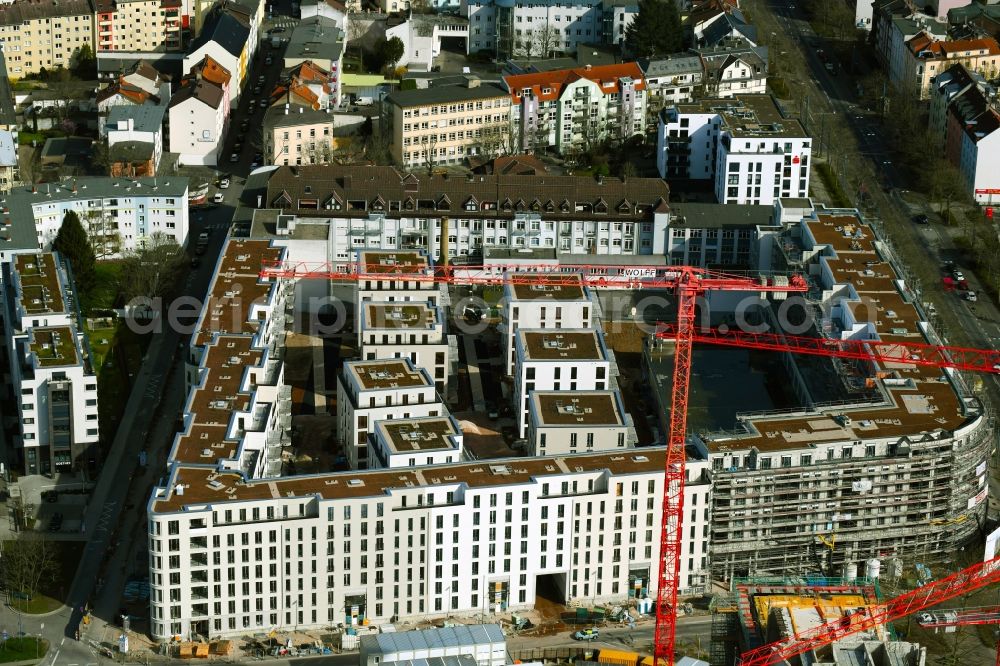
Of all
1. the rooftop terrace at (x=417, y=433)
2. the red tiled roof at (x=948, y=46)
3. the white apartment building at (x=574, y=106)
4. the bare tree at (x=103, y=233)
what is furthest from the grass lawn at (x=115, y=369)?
the red tiled roof at (x=948, y=46)

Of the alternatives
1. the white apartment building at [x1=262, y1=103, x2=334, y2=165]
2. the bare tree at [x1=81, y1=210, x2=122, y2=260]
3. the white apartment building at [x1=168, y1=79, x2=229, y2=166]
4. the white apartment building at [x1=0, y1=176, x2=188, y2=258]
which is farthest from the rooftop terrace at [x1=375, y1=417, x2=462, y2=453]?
the white apartment building at [x1=168, y1=79, x2=229, y2=166]

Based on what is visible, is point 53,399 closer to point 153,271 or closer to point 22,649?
point 22,649

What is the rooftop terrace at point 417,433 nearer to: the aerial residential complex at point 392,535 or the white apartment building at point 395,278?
the aerial residential complex at point 392,535

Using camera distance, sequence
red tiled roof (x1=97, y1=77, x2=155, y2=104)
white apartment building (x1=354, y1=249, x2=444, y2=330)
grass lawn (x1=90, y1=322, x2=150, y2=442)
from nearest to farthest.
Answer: grass lawn (x1=90, y1=322, x2=150, y2=442) < white apartment building (x1=354, y1=249, x2=444, y2=330) < red tiled roof (x1=97, y1=77, x2=155, y2=104)

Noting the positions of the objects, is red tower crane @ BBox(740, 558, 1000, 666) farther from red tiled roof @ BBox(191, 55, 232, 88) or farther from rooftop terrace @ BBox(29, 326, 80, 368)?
red tiled roof @ BBox(191, 55, 232, 88)

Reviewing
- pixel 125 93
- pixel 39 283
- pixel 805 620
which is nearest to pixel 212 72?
pixel 125 93

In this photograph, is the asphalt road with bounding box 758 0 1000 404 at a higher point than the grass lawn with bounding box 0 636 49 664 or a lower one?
higher
